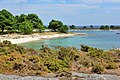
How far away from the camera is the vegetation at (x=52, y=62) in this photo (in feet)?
75.3

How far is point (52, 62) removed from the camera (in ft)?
78.7

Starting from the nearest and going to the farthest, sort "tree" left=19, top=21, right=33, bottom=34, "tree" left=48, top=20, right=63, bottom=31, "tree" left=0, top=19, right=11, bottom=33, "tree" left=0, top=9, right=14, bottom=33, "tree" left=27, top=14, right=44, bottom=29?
"tree" left=0, top=19, right=11, bottom=33, "tree" left=0, top=9, right=14, bottom=33, "tree" left=19, top=21, right=33, bottom=34, "tree" left=27, top=14, right=44, bottom=29, "tree" left=48, top=20, right=63, bottom=31

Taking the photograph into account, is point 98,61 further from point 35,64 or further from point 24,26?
point 24,26

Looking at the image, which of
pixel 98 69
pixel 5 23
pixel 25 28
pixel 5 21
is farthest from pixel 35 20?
pixel 98 69

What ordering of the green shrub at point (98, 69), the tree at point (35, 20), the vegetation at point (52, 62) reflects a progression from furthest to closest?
the tree at point (35, 20), the vegetation at point (52, 62), the green shrub at point (98, 69)

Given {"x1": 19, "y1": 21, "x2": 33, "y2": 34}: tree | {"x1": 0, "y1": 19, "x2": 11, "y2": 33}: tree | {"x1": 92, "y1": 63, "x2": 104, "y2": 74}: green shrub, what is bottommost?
{"x1": 92, "y1": 63, "x2": 104, "y2": 74}: green shrub

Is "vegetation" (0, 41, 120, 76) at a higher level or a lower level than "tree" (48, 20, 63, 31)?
lower

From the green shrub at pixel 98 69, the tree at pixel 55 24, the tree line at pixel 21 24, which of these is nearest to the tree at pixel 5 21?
the tree line at pixel 21 24

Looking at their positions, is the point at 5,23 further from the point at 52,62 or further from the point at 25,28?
the point at 52,62

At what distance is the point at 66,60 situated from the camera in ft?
84.9

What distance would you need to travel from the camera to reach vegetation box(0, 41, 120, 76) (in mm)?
22938

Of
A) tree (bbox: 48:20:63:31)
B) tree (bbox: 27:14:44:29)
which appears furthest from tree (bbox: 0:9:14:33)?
tree (bbox: 48:20:63:31)

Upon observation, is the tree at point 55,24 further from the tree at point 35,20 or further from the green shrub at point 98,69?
the green shrub at point 98,69

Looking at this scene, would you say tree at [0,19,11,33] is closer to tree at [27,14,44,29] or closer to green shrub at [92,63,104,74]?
tree at [27,14,44,29]
